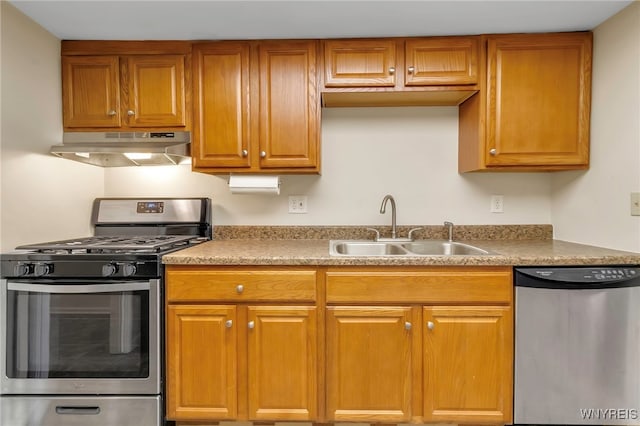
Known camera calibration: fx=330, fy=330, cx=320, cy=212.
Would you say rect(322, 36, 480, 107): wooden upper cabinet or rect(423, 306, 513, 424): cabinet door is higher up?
rect(322, 36, 480, 107): wooden upper cabinet

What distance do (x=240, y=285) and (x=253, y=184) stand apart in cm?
67

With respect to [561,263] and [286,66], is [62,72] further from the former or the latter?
[561,263]

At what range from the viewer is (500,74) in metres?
1.81

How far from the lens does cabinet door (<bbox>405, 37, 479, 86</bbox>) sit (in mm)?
1819

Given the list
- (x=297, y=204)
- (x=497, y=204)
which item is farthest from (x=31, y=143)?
(x=497, y=204)

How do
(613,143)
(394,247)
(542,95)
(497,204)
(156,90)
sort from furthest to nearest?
(497,204), (394,247), (156,90), (542,95), (613,143)

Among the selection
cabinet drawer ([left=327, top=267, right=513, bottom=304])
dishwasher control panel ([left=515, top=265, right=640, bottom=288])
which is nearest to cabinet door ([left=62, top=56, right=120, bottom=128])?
cabinet drawer ([left=327, top=267, right=513, bottom=304])

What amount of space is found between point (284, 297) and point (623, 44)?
2.05 meters

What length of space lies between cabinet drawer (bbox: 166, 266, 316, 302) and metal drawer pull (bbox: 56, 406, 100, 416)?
0.60 meters

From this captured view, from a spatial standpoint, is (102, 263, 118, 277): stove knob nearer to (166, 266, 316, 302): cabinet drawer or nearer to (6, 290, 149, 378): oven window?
(6, 290, 149, 378): oven window

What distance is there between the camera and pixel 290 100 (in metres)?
1.86

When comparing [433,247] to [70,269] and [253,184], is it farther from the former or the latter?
[70,269]

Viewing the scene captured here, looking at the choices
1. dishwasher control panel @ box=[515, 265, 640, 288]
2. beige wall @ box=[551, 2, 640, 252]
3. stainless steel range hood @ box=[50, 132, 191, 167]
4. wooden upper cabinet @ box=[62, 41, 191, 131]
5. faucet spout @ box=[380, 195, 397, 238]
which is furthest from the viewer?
faucet spout @ box=[380, 195, 397, 238]

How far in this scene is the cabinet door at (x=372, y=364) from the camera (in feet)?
4.98
